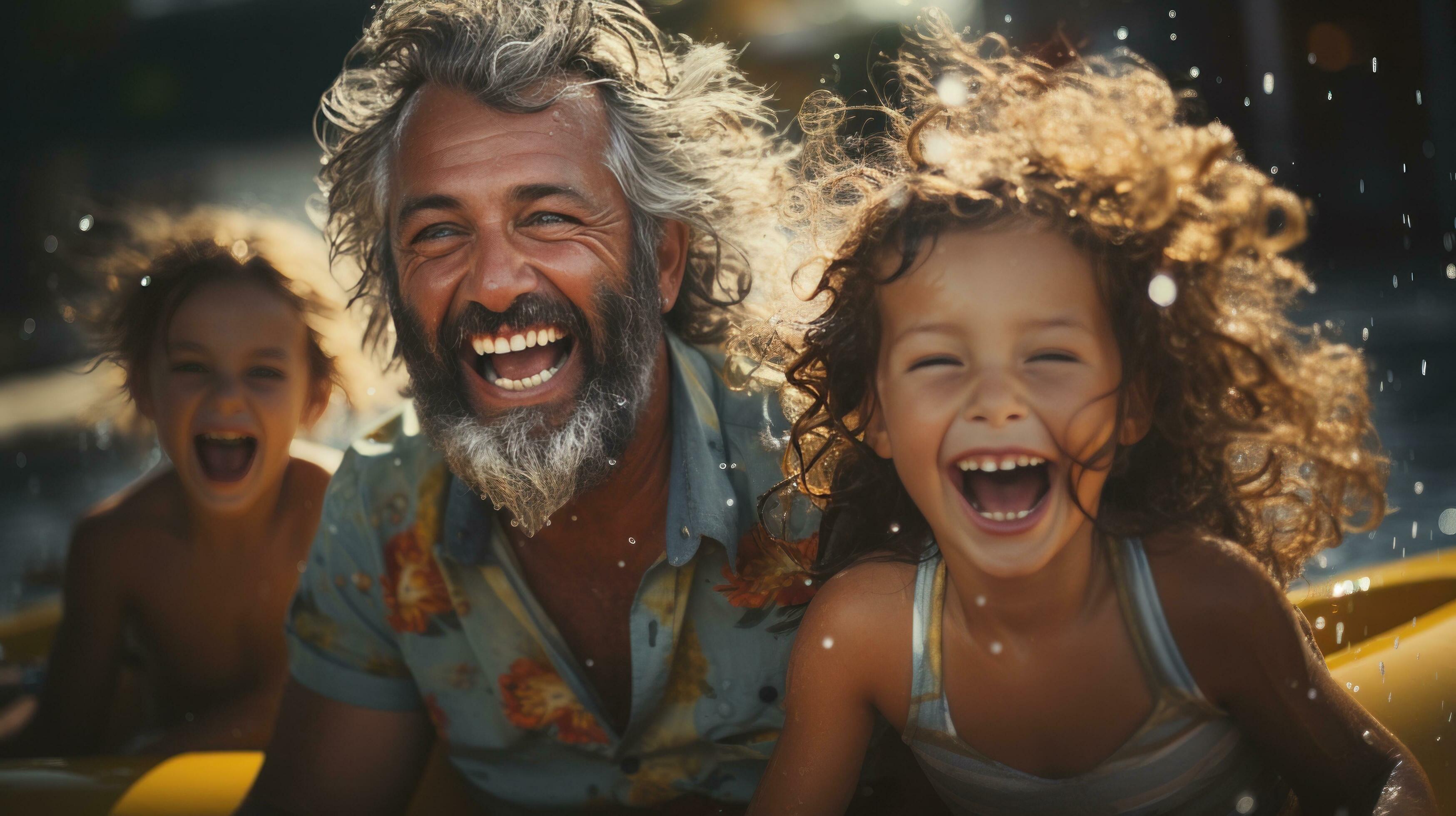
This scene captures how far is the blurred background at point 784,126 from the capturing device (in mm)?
6410

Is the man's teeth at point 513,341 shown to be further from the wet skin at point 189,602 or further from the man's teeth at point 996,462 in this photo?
the wet skin at point 189,602

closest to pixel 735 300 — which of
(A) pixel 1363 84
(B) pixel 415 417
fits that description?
(B) pixel 415 417

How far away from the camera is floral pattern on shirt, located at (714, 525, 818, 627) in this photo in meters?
2.22

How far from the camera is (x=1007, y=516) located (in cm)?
167

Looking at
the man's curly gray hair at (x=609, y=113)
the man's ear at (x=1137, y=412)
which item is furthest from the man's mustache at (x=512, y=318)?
the man's ear at (x=1137, y=412)

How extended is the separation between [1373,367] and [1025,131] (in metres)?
7.09

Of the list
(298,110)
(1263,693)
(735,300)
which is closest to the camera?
(1263,693)

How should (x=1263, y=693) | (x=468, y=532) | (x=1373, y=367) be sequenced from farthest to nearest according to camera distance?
(x=1373, y=367), (x=468, y=532), (x=1263, y=693)

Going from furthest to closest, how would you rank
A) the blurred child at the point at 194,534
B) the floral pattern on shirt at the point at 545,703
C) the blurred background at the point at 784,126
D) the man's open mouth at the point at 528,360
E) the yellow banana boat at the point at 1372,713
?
the blurred background at the point at 784,126, the blurred child at the point at 194,534, the floral pattern on shirt at the point at 545,703, the man's open mouth at the point at 528,360, the yellow banana boat at the point at 1372,713

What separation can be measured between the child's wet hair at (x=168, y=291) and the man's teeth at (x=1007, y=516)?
2.09 m

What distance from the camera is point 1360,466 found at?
1.80 meters

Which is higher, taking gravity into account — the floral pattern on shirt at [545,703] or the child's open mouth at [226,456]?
the child's open mouth at [226,456]

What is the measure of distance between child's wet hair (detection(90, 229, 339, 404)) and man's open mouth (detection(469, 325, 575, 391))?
1.09 metres

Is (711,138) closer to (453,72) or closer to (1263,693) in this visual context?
(453,72)
